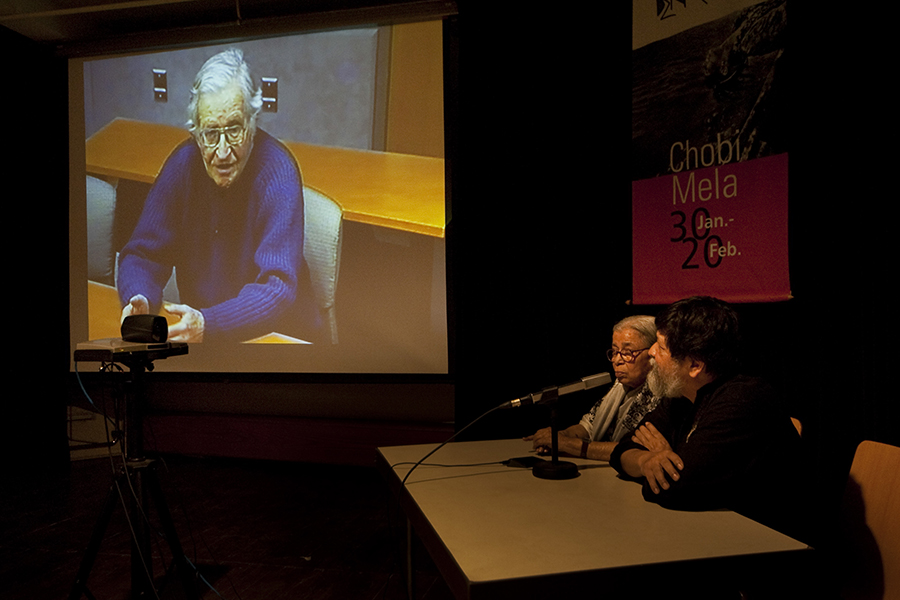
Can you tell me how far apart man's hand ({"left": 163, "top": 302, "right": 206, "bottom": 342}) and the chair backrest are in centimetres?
398

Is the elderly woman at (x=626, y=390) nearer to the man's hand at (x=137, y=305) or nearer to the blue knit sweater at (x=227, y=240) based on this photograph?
the blue knit sweater at (x=227, y=240)

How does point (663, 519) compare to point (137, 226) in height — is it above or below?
below

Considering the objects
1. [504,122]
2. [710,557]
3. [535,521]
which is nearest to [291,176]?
[504,122]

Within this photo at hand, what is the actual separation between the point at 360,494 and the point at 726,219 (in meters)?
2.83

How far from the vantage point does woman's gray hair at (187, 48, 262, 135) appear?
14.4 ft

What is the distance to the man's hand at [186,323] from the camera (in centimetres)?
448

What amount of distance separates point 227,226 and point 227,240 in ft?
0.32

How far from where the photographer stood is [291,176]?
4352 millimetres

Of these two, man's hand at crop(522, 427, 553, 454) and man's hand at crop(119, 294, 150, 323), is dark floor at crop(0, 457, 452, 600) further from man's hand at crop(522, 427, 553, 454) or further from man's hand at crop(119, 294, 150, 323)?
man's hand at crop(119, 294, 150, 323)

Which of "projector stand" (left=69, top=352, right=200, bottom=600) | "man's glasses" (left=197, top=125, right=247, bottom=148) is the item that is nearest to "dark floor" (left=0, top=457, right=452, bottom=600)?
"projector stand" (left=69, top=352, right=200, bottom=600)

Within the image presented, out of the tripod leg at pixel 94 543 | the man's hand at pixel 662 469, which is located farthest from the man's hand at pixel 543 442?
the tripod leg at pixel 94 543

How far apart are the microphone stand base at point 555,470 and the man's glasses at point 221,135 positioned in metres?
3.44

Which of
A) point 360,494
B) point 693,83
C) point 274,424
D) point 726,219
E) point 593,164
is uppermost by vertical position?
point 693,83

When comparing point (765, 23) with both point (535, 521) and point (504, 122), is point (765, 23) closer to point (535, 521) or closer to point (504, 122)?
point (504, 122)
